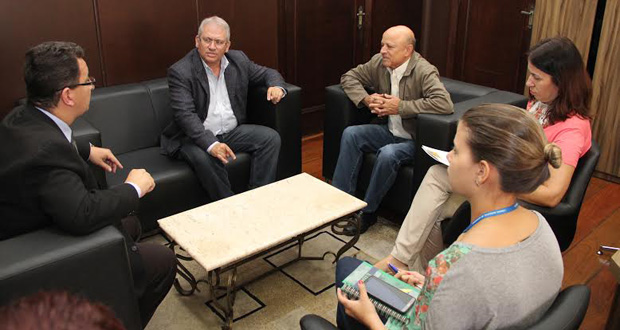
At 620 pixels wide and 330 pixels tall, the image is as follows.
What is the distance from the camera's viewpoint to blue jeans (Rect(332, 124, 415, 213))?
3123 millimetres

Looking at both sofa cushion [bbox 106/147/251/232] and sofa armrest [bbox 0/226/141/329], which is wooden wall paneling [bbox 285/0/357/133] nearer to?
sofa cushion [bbox 106/147/251/232]

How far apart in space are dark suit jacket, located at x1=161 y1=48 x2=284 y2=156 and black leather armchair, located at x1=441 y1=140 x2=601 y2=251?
1389mm

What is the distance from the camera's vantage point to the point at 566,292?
137 centimetres

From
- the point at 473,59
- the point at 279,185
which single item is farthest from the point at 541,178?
the point at 473,59

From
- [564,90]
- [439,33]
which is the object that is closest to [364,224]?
[564,90]

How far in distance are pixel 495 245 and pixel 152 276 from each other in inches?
55.3

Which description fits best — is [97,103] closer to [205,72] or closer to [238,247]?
[205,72]

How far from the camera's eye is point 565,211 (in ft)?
7.81

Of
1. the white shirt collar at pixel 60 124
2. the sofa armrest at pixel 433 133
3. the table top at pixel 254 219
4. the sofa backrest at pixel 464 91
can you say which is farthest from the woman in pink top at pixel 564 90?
the white shirt collar at pixel 60 124

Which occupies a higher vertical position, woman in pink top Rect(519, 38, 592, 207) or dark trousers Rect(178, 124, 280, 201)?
woman in pink top Rect(519, 38, 592, 207)

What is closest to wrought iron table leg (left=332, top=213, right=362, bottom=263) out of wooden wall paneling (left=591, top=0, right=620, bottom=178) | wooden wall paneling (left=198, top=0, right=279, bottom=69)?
wooden wall paneling (left=198, top=0, right=279, bottom=69)

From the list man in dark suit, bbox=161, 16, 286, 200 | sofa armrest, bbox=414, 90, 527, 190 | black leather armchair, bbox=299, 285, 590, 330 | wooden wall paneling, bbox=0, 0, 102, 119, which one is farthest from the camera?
man in dark suit, bbox=161, 16, 286, 200

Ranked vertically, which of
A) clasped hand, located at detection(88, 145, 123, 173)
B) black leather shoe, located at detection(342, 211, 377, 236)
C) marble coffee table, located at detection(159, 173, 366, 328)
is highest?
clasped hand, located at detection(88, 145, 123, 173)

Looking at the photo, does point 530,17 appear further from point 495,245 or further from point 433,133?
point 495,245
